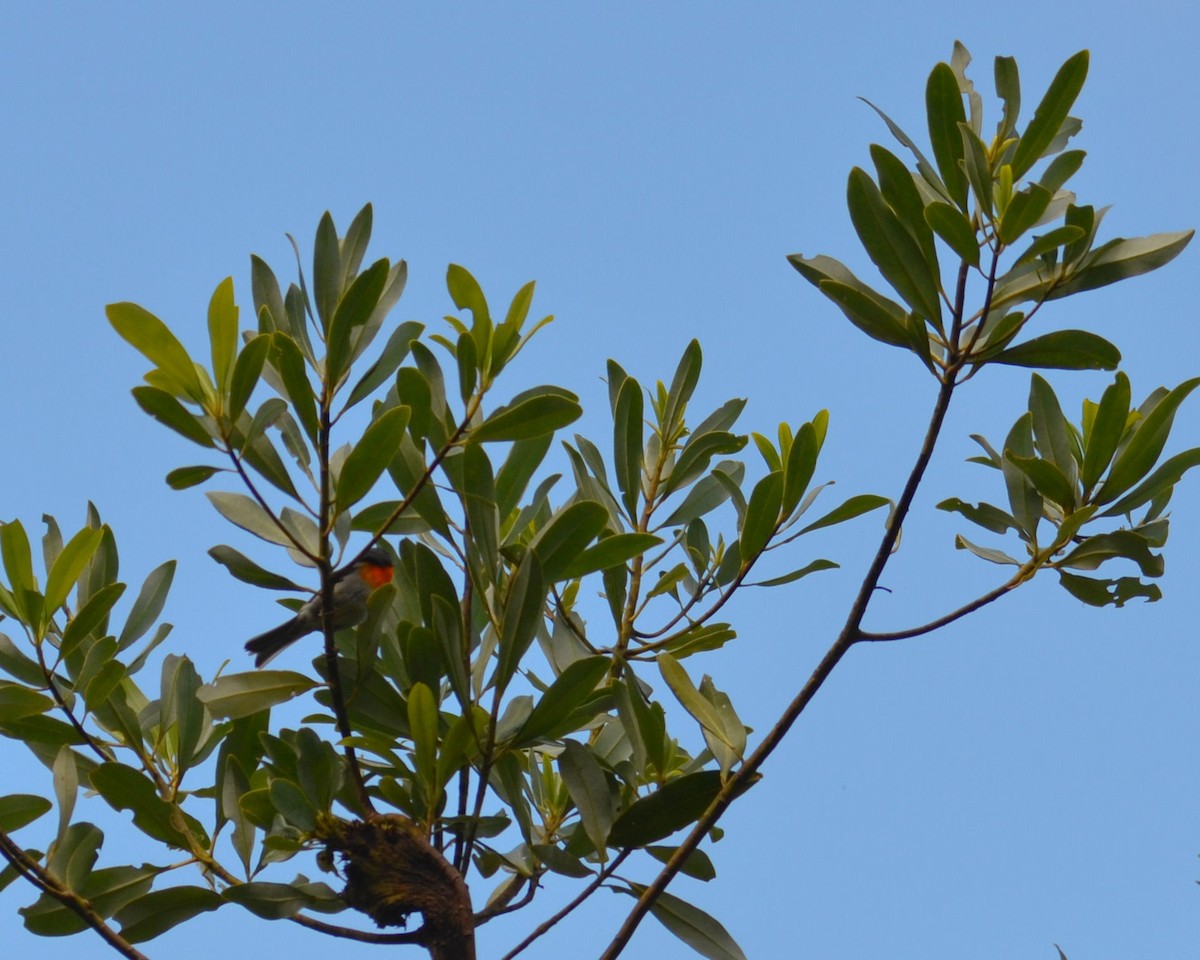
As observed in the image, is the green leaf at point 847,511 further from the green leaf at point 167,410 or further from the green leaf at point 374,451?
the green leaf at point 167,410

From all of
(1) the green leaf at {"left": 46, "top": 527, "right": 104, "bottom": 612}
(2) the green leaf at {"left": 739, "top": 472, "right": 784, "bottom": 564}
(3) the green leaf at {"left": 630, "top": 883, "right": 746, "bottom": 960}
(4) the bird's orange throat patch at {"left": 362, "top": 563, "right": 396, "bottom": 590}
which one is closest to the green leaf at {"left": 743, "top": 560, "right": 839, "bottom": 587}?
(2) the green leaf at {"left": 739, "top": 472, "right": 784, "bottom": 564}

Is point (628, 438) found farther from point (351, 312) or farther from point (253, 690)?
point (253, 690)

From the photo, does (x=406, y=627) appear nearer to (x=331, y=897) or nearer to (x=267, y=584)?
(x=267, y=584)

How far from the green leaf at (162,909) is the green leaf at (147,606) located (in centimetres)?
58

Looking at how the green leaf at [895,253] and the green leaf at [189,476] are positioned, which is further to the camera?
the green leaf at [895,253]

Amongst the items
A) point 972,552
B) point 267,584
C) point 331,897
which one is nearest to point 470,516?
point 267,584

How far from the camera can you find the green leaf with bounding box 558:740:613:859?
1993 mm

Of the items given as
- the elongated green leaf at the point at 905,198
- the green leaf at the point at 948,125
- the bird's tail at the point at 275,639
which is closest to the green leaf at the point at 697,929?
the elongated green leaf at the point at 905,198

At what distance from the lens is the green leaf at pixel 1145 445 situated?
6.84ft

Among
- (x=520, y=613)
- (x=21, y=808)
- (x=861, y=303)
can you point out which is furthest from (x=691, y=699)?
(x=21, y=808)

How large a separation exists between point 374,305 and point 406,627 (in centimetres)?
54

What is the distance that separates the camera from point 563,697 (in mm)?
1954

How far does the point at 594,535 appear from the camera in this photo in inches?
76.8

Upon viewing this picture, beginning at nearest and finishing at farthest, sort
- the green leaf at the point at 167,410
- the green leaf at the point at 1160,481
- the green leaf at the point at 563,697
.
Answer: the green leaf at the point at 167,410, the green leaf at the point at 563,697, the green leaf at the point at 1160,481
